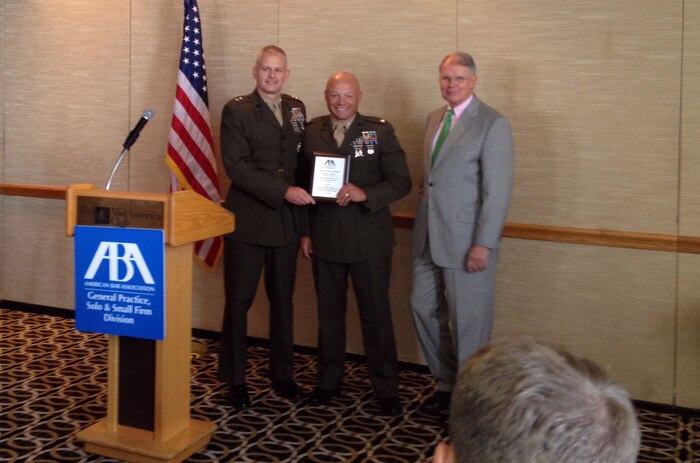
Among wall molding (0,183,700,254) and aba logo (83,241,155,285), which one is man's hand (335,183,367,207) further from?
aba logo (83,241,155,285)

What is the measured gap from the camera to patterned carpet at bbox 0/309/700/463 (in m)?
3.72

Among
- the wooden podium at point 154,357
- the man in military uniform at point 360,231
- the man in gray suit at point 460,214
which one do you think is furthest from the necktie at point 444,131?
the wooden podium at point 154,357

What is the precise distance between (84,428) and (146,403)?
1.51ft

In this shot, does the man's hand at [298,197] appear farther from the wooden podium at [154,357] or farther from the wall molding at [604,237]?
the wall molding at [604,237]

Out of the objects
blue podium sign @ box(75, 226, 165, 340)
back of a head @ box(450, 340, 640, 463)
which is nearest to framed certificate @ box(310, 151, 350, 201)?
blue podium sign @ box(75, 226, 165, 340)

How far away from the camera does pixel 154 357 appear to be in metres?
3.64

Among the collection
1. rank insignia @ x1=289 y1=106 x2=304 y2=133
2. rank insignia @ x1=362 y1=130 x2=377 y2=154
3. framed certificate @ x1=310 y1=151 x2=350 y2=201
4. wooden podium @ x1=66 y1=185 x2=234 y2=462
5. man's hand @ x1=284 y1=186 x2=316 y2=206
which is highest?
rank insignia @ x1=289 y1=106 x2=304 y2=133

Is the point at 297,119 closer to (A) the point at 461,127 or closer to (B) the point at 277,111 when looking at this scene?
(B) the point at 277,111

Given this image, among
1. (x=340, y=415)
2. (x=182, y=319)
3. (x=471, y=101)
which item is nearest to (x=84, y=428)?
(x=182, y=319)

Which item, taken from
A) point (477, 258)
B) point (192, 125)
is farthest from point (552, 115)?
point (192, 125)

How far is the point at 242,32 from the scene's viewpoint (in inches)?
216

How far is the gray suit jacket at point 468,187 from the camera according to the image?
404 cm

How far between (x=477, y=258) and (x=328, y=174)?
34.5 inches

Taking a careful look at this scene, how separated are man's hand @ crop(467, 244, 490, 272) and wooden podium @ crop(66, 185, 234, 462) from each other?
1288 mm
